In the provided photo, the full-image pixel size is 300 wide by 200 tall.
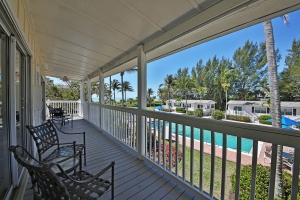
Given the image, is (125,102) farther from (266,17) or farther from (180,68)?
(266,17)

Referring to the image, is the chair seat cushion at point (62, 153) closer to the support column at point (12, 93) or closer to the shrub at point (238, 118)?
the support column at point (12, 93)

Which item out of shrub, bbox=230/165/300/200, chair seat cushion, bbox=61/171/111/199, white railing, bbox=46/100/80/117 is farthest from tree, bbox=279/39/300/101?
white railing, bbox=46/100/80/117

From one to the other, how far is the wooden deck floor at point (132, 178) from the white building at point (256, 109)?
1.23 meters

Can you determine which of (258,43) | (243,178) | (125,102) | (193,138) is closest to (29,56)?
(125,102)

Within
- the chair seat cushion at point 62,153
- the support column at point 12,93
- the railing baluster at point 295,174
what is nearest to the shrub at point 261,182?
the railing baluster at point 295,174

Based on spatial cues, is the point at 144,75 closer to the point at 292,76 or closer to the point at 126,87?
the point at 126,87

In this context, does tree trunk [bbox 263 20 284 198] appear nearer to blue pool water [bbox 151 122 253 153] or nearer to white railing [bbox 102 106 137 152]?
blue pool water [bbox 151 122 253 153]

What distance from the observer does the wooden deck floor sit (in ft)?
5.60

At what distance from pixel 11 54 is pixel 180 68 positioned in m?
1.98

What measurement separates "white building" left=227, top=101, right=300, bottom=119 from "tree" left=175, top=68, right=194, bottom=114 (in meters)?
0.53

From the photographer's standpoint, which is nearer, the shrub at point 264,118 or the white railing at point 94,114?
the shrub at point 264,118

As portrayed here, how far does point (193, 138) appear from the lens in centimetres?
177

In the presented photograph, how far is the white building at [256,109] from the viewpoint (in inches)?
41.8

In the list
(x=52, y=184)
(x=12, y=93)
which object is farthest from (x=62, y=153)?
(x=52, y=184)
